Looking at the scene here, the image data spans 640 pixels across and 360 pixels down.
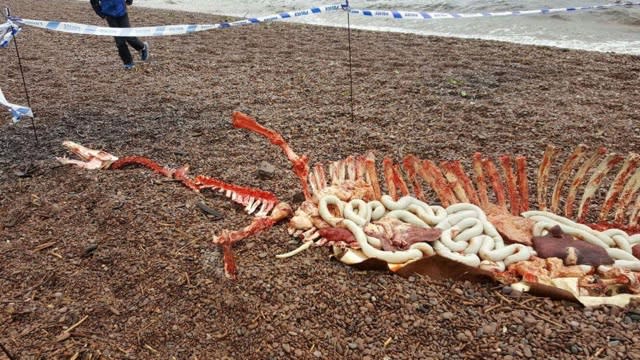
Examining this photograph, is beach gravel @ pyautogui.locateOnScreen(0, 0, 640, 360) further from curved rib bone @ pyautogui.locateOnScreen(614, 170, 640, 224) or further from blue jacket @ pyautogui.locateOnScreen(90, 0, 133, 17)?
blue jacket @ pyautogui.locateOnScreen(90, 0, 133, 17)

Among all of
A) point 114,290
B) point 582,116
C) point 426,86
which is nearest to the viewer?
point 114,290

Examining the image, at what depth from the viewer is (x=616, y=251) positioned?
283 cm

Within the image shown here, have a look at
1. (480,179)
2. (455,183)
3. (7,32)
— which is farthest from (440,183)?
(7,32)

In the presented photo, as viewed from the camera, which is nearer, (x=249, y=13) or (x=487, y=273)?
(x=487, y=273)

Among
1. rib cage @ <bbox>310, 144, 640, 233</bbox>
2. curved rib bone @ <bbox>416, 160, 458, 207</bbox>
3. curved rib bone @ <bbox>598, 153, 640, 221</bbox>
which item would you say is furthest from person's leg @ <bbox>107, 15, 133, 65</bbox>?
curved rib bone @ <bbox>598, 153, 640, 221</bbox>

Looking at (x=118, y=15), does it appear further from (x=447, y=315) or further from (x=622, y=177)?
(x=622, y=177)

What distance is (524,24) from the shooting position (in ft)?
37.8

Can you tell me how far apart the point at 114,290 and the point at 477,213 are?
2.32m

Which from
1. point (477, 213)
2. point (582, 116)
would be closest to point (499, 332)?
point (477, 213)

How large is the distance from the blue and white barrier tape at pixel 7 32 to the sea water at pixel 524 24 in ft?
26.4

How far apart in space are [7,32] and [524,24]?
10.5 m

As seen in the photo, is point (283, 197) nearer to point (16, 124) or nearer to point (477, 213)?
point (477, 213)

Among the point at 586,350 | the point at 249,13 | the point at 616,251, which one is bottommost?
the point at 586,350

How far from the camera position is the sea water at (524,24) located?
32.2 feet
